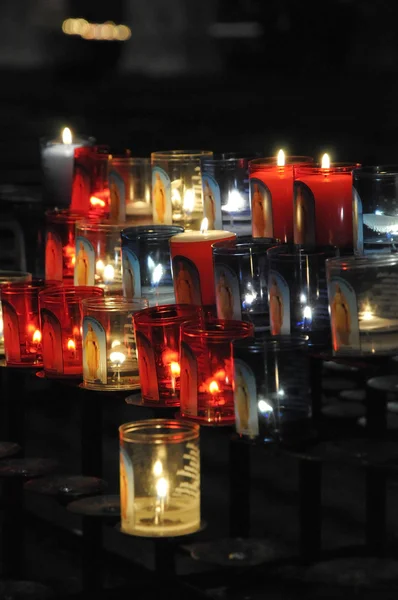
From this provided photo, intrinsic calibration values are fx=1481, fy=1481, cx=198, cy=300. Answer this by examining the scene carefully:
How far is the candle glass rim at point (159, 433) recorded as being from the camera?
5.92 ft

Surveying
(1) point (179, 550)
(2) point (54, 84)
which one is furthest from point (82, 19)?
(1) point (179, 550)

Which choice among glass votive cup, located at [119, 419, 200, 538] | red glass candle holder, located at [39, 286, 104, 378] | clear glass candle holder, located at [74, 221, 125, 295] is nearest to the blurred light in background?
clear glass candle holder, located at [74, 221, 125, 295]

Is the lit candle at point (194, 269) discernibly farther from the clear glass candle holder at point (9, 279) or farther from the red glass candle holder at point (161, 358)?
the clear glass candle holder at point (9, 279)

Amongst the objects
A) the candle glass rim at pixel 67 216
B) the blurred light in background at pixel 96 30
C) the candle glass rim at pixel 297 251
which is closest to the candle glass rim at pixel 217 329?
the candle glass rim at pixel 297 251

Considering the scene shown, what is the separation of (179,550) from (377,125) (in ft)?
37.4

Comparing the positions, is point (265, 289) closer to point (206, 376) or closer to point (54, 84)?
point (206, 376)

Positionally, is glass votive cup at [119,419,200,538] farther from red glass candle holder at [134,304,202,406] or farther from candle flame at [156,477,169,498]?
red glass candle holder at [134,304,202,406]

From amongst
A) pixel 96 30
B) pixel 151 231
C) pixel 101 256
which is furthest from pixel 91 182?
pixel 96 30

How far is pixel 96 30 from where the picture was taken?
2128cm

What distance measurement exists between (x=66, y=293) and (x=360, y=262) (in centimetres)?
52

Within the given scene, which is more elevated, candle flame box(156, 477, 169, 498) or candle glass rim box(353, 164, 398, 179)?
candle glass rim box(353, 164, 398, 179)

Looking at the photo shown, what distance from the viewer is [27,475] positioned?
229 centimetres

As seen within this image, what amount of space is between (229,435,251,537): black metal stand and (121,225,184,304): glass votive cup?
30cm

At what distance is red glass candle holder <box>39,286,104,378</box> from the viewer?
2201 millimetres
